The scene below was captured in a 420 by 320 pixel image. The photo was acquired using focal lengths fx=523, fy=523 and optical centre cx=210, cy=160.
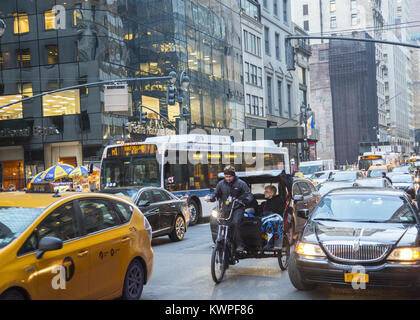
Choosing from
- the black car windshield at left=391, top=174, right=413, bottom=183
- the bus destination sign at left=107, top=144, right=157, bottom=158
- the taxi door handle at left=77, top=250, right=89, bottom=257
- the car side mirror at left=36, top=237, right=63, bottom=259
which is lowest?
the black car windshield at left=391, top=174, right=413, bottom=183

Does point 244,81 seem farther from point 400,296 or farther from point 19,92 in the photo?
point 400,296

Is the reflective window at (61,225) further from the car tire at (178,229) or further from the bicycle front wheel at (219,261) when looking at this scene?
the car tire at (178,229)

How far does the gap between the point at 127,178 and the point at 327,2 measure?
324ft

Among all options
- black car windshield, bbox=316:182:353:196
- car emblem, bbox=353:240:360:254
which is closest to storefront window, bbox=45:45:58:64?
black car windshield, bbox=316:182:353:196

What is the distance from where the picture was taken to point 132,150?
18797mm

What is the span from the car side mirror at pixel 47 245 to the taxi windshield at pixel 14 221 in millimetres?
265

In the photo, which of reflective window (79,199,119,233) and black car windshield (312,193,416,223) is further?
black car windshield (312,193,416,223)

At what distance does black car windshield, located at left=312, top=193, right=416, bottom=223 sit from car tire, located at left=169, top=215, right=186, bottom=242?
20.9ft

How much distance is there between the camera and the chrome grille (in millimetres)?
6770

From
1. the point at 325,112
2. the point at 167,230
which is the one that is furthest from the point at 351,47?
the point at 167,230

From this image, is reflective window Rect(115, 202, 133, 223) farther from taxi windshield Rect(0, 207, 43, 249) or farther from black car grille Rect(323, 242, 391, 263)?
black car grille Rect(323, 242, 391, 263)

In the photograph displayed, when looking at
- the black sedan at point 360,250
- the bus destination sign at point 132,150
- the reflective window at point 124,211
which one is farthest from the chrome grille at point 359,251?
the bus destination sign at point 132,150

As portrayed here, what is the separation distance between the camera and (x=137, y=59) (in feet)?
133

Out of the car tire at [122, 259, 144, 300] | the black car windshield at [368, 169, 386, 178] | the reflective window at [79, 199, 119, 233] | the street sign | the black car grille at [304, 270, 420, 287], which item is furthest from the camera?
the black car windshield at [368, 169, 386, 178]
